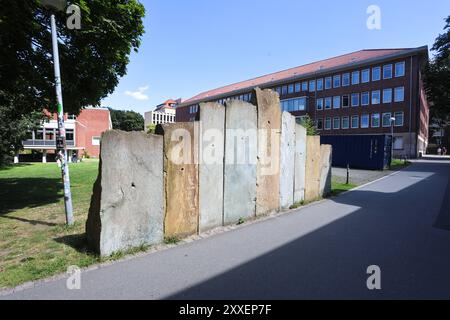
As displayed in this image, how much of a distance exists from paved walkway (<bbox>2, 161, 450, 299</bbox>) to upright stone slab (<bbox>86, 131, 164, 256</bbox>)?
462mm

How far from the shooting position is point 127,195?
4785 millimetres

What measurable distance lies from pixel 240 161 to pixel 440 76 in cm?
3518

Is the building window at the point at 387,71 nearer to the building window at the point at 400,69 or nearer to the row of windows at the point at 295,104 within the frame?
the building window at the point at 400,69

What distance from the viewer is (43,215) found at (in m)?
7.57

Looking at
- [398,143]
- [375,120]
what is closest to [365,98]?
[375,120]

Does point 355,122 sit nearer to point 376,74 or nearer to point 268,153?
point 376,74

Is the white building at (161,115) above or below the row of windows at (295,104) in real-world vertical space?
above

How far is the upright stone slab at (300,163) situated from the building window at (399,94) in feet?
134

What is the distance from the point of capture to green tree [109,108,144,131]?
91.1m

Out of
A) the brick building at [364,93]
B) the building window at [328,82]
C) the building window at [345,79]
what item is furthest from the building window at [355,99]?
the building window at [328,82]

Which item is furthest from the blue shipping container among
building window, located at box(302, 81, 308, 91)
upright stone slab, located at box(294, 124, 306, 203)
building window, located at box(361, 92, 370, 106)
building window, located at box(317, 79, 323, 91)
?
building window, located at box(302, 81, 308, 91)

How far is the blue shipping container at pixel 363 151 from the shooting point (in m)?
22.3

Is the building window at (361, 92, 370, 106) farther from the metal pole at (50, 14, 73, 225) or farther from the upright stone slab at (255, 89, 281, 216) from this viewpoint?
the metal pole at (50, 14, 73, 225)
